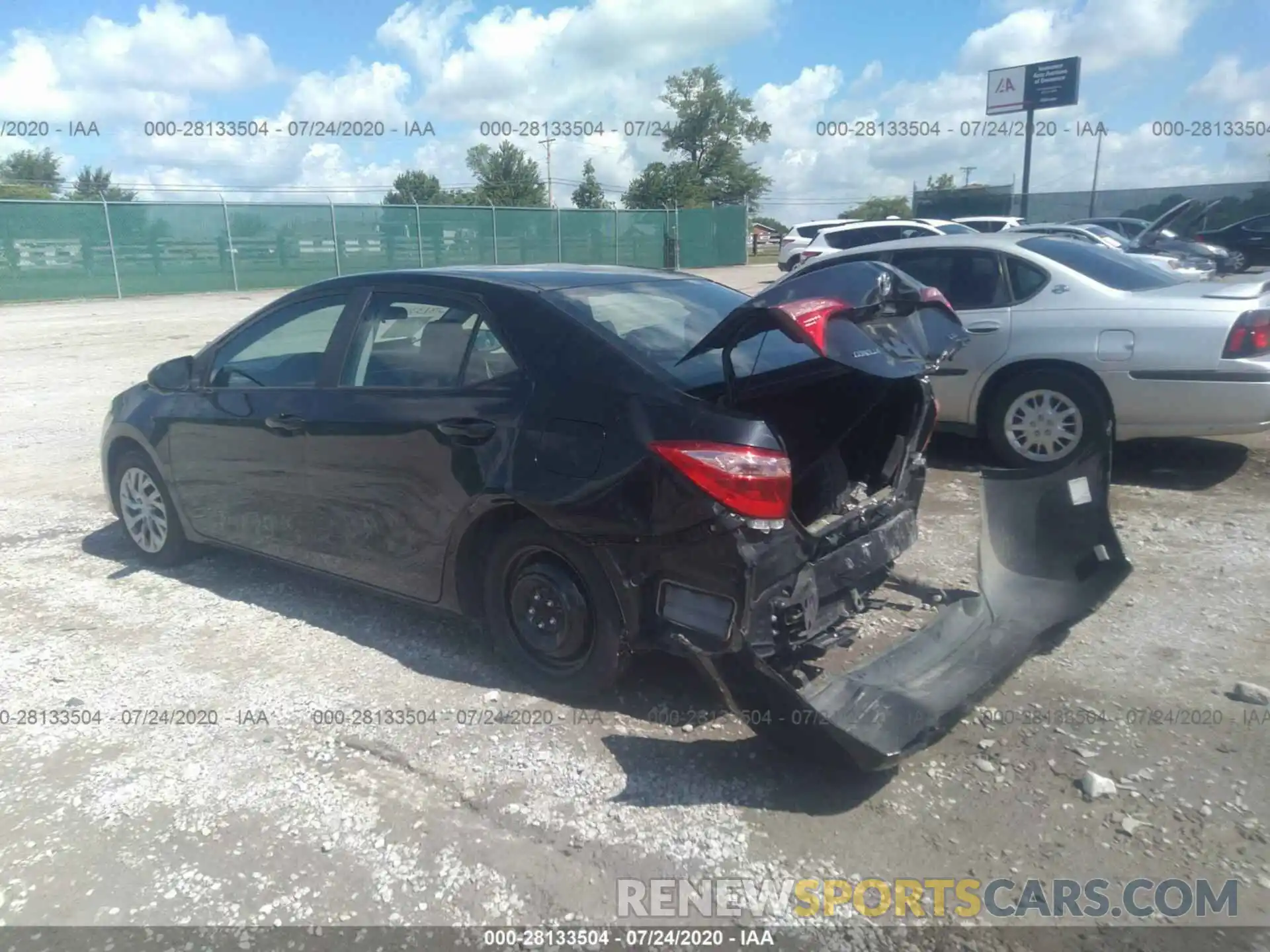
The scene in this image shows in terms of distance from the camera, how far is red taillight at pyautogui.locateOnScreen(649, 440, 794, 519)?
3172mm

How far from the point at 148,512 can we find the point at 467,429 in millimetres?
2735

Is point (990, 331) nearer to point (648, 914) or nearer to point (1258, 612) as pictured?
point (1258, 612)

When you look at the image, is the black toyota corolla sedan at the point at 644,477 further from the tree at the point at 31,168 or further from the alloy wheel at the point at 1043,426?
the tree at the point at 31,168

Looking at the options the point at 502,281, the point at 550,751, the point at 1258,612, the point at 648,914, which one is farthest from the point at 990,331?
the point at 648,914

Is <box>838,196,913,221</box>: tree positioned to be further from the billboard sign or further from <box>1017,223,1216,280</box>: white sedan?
<box>1017,223,1216,280</box>: white sedan

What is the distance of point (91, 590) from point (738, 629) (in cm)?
386

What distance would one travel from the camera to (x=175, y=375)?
207 inches

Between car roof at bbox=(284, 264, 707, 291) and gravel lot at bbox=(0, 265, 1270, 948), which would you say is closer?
gravel lot at bbox=(0, 265, 1270, 948)

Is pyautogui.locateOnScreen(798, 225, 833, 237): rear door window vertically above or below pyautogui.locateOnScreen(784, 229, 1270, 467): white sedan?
above

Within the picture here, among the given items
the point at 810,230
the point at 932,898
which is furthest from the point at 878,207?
the point at 932,898

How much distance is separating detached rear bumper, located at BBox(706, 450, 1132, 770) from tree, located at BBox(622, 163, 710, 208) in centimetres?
4444

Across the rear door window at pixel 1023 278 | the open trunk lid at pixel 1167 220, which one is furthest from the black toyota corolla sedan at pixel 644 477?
the open trunk lid at pixel 1167 220

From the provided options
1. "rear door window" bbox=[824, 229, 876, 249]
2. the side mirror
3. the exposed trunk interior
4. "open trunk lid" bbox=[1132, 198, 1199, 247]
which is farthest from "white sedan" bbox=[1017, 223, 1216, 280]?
the side mirror

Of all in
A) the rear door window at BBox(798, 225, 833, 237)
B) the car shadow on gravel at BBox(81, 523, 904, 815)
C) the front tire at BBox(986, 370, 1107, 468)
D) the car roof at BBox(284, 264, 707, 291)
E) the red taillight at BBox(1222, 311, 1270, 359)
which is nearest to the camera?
the car shadow on gravel at BBox(81, 523, 904, 815)
